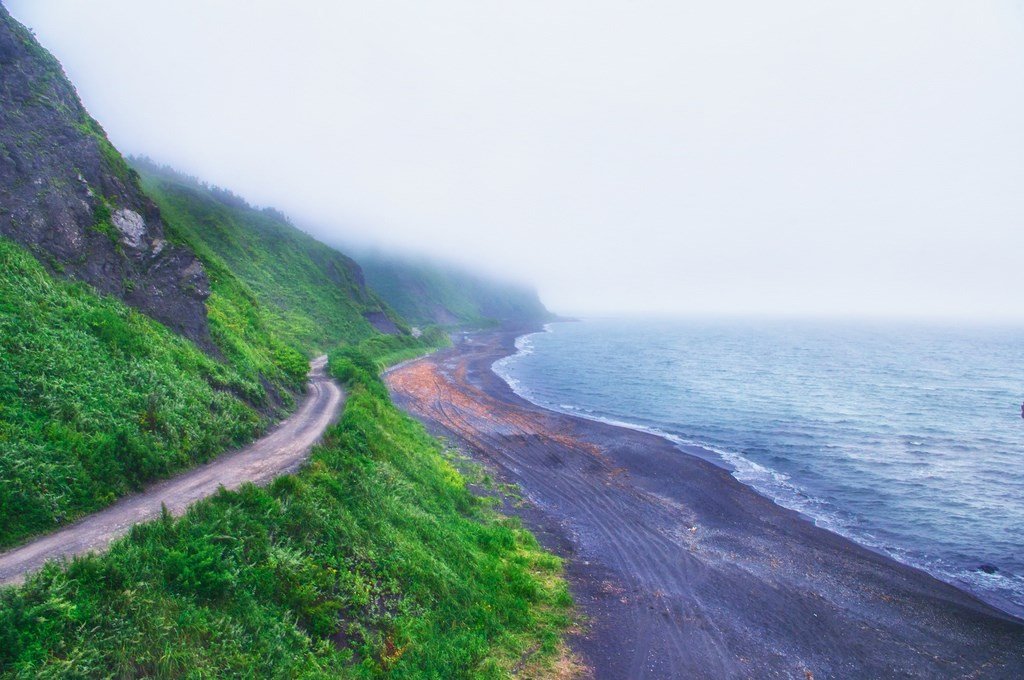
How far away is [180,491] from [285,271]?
73084 mm

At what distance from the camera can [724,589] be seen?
1948 cm

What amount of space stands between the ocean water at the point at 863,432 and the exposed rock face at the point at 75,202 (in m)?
38.9

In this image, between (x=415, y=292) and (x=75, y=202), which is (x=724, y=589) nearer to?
(x=75, y=202)

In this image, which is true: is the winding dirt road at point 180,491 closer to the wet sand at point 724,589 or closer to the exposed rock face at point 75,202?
the exposed rock face at point 75,202

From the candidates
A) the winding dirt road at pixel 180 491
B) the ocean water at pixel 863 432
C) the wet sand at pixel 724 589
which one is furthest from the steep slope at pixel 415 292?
the winding dirt road at pixel 180 491

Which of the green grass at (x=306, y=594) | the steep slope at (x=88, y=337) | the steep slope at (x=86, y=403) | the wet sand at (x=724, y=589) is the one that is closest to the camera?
the green grass at (x=306, y=594)

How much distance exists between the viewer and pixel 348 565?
1335 cm

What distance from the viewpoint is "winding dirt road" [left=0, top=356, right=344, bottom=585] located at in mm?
10477

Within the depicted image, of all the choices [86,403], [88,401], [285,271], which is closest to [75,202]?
[88,401]

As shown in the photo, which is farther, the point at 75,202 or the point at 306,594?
the point at 75,202

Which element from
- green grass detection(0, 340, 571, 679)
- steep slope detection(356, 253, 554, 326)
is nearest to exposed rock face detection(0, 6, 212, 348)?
green grass detection(0, 340, 571, 679)

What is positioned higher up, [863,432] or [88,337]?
[88,337]

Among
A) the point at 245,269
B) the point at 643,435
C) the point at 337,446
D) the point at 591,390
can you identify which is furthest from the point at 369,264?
the point at 337,446

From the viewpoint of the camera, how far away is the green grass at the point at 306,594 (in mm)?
8461
